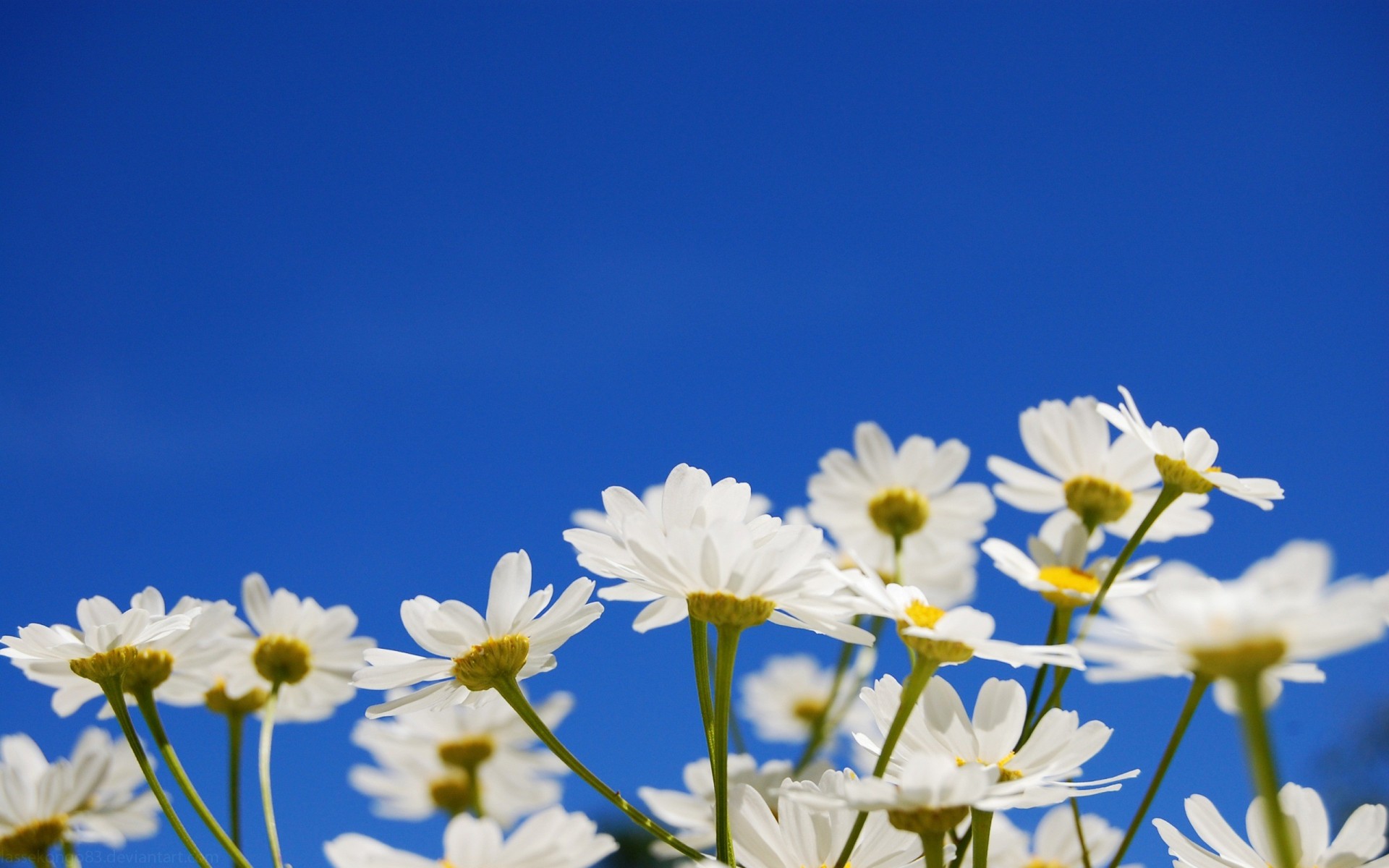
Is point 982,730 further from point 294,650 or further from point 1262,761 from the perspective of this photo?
point 294,650

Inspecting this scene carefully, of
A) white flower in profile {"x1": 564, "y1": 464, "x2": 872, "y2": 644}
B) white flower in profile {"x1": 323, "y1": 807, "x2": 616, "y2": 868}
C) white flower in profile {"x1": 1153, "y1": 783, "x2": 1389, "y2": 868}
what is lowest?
white flower in profile {"x1": 323, "y1": 807, "x2": 616, "y2": 868}

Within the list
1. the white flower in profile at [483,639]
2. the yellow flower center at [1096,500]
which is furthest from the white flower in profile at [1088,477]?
the white flower in profile at [483,639]

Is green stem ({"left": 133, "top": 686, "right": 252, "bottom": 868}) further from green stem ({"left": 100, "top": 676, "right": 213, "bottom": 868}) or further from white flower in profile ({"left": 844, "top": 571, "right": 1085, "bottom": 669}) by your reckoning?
white flower in profile ({"left": 844, "top": 571, "right": 1085, "bottom": 669})

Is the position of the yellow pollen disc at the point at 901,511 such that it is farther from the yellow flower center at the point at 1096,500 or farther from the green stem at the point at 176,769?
the green stem at the point at 176,769

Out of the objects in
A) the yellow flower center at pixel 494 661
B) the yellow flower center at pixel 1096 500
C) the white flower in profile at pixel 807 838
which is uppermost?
the yellow flower center at pixel 1096 500

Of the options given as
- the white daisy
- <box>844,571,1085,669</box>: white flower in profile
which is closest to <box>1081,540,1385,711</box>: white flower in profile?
<box>844,571,1085,669</box>: white flower in profile

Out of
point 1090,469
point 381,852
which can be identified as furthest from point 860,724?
point 1090,469

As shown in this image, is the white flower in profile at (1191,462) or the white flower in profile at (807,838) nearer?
the white flower in profile at (807,838)

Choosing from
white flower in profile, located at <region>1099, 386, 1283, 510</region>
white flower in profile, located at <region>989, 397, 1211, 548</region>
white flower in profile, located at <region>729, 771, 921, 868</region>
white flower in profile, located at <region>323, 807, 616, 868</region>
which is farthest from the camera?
white flower in profile, located at <region>989, 397, 1211, 548</region>
